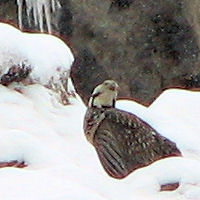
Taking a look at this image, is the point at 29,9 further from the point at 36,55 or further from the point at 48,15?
the point at 36,55

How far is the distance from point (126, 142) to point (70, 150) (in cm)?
68

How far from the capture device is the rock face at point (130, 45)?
1326 cm

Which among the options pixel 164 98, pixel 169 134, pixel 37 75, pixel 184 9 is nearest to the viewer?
pixel 169 134

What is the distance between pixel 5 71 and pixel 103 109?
2.65ft

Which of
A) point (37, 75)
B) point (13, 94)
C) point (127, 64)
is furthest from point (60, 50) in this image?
point (127, 64)

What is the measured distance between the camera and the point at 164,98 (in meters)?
7.05

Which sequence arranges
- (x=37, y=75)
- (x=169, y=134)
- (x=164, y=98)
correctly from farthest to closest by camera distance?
1. (x=164, y=98)
2. (x=37, y=75)
3. (x=169, y=134)

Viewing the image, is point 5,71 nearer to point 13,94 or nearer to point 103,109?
point 13,94

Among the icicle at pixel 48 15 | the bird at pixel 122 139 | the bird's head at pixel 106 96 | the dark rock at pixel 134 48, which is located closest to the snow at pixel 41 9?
the icicle at pixel 48 15

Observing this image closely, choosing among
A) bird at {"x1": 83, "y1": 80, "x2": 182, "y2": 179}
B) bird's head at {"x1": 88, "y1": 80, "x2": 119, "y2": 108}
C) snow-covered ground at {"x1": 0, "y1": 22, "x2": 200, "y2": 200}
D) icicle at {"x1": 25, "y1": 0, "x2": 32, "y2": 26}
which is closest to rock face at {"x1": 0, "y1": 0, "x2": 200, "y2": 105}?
icicle at {"x1": 25, "y1": 0, "x2": 32, "y2": 26}

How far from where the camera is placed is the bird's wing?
6121mm

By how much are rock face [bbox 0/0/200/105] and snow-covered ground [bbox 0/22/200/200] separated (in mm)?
6090

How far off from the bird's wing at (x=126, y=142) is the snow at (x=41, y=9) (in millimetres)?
6433

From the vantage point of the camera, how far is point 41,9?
43.3 ft
